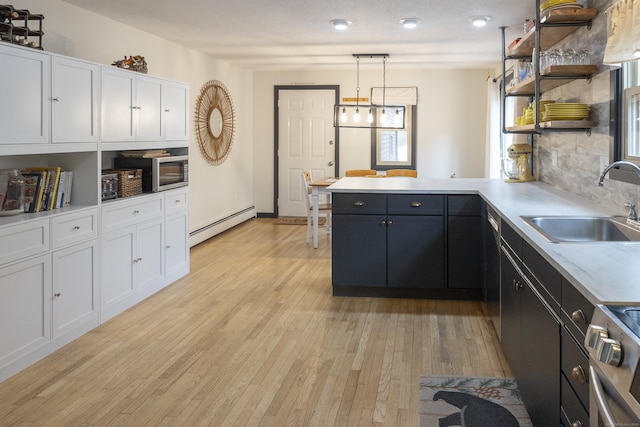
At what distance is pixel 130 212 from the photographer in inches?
184

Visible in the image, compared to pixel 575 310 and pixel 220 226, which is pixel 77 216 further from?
pixel 220 226

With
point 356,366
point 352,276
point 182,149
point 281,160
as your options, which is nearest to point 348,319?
point 352,276

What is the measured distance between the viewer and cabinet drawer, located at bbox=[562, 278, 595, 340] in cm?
173

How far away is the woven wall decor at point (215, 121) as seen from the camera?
304 inches

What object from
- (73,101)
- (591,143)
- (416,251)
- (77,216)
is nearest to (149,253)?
(77,216)

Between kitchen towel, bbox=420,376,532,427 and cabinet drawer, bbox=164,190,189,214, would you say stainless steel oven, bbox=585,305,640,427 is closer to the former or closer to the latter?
kitchen towel, bbox=420,376,532,427

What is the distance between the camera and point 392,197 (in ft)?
16.0

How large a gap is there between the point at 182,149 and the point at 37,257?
2.38m

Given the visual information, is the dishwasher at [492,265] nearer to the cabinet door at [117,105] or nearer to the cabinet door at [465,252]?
the cabinet door at [465,252]

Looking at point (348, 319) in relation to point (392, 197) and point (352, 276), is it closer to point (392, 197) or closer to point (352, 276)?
point (352, 276)

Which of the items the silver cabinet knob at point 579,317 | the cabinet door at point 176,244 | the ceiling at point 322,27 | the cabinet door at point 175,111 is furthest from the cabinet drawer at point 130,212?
the silver cabinet knob at point 579,317

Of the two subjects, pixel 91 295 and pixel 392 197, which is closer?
Answer: pixel 91 295

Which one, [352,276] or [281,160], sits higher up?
[281,160]

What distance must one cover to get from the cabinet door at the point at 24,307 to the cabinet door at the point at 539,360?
255cm
